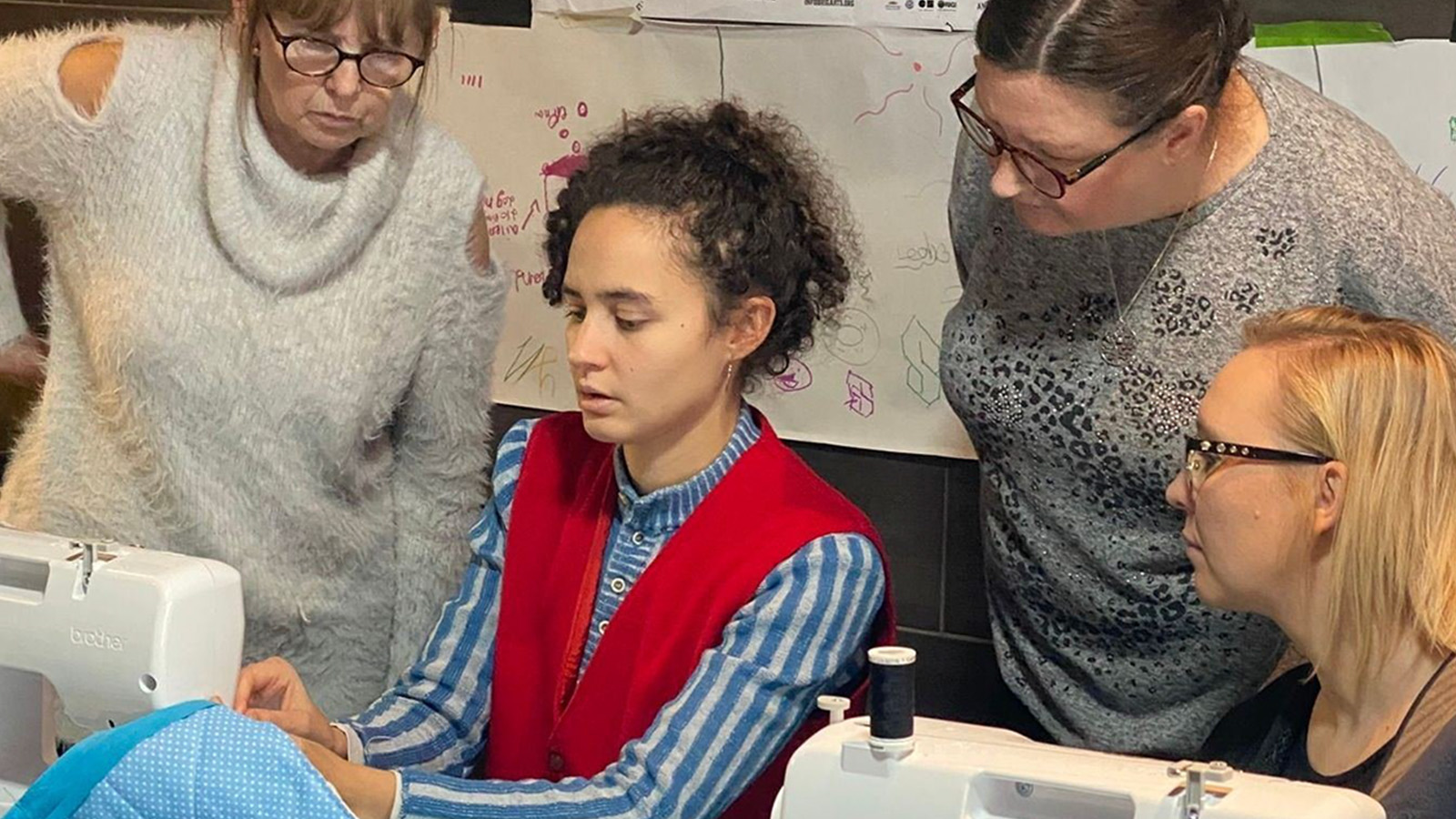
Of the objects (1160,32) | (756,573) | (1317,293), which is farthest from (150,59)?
(1317,293)

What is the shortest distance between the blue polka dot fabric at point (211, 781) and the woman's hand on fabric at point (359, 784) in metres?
0.37

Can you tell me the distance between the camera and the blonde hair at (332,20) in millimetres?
1627

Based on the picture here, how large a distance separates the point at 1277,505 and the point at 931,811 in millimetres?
471

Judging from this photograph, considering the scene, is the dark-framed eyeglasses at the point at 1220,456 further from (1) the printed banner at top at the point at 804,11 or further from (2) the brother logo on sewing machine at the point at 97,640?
(1) the printed banner at top at the point at 804,11

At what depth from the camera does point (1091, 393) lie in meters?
1.64

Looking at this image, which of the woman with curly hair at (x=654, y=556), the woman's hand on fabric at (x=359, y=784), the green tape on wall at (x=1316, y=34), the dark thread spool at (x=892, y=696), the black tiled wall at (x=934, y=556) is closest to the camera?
the dark thread spool at (x=892, y=696)

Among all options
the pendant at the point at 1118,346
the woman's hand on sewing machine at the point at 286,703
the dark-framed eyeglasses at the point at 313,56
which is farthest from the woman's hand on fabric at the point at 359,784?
the pendant at the point at 1118,346

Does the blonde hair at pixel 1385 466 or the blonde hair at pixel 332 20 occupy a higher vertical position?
the blonde hair at pixel 332 20

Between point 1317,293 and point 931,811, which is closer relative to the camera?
point 931,811

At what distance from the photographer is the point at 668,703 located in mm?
1447

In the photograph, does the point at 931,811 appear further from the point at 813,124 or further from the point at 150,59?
the point at 813,124

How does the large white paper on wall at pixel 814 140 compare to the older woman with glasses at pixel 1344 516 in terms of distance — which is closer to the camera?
the older woman with glasses at pixel 1344 516

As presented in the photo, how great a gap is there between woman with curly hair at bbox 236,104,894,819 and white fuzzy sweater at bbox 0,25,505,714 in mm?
152

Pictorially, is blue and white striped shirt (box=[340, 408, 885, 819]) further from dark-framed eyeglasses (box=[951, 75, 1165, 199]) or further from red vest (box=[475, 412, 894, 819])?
dark-framed eyeglasses (box=[951, 75, 1165, 199])
